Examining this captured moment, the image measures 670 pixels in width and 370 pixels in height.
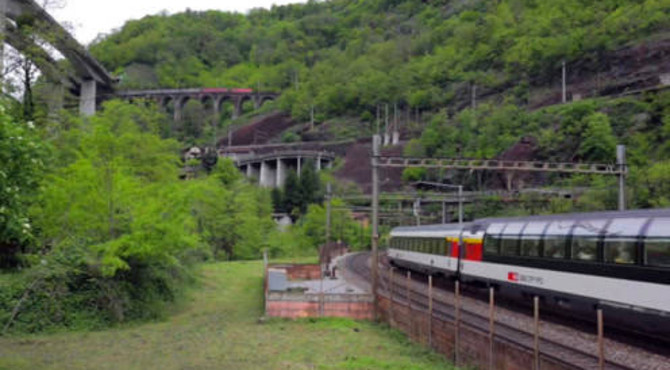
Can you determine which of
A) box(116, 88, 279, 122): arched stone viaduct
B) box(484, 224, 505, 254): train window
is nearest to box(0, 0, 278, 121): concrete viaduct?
box(484, 224, 505, 254): train window

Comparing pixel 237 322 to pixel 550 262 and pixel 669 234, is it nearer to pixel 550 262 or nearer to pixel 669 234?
pixel 550 262

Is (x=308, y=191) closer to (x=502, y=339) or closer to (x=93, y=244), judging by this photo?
(x=93, y=244)

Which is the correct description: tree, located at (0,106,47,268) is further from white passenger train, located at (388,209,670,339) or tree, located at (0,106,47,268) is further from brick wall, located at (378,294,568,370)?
white passenger train, located at (388,209,670,339)

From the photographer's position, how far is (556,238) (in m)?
17.8

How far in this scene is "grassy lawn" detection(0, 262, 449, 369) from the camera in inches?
671

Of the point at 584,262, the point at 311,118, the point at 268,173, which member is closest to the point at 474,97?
the point at 268,173

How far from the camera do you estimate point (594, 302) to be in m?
15.6

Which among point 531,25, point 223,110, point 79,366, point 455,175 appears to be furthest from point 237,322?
point 223,110

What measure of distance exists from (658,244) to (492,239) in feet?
30.6

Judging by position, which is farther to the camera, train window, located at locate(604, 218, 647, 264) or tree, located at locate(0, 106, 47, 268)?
train window, located at locate(604, 218, 647, 264)

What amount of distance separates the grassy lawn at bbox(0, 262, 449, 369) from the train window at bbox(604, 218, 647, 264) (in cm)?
518

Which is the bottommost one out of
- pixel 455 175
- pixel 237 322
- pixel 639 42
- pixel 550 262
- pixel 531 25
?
pixel 237 322

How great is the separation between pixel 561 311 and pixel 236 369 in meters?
9.75

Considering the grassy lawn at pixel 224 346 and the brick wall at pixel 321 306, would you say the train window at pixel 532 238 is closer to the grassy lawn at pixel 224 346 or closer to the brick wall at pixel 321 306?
the grassy lawn at pixel 224 346
